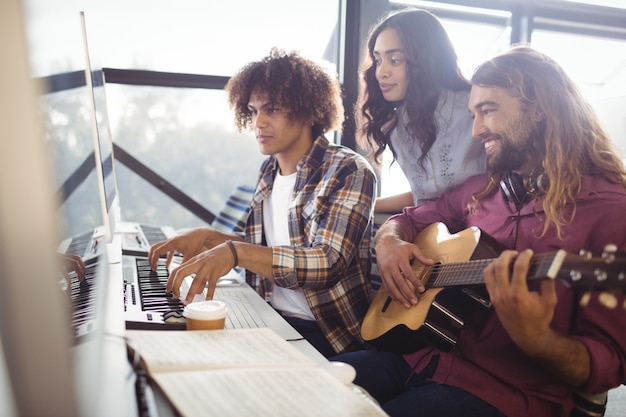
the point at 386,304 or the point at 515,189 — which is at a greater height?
the point at 515,189

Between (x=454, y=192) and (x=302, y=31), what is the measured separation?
4.40ft

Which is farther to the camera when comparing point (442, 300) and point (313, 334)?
point (313, 334)

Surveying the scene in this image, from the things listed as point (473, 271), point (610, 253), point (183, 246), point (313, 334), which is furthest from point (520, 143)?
point (183, 246)

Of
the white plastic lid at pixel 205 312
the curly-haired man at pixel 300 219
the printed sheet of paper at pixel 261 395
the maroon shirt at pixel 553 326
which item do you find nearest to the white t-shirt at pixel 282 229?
the curly-haired man at pixel 300 219

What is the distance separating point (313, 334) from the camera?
1.59 metres

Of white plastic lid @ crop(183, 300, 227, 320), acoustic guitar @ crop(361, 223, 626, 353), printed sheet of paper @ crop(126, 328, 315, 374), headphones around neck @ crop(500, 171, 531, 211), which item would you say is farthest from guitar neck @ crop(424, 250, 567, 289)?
white plastic lid @ crop(183, 300, 227, 320)

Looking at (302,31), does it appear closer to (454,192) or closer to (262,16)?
(262,16)

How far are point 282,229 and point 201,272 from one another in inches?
23.9

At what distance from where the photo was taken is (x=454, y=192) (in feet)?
5.32

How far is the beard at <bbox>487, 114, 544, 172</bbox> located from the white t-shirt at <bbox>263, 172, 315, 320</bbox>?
2.34 feet

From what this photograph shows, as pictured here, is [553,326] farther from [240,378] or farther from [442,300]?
[240,378]

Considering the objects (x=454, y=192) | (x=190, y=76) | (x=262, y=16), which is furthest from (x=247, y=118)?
(x=454, y=192)

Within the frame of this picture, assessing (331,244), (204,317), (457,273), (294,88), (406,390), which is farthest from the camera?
(294,88)

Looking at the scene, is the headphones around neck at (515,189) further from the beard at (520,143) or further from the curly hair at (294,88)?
the curly hair at (294,88)
